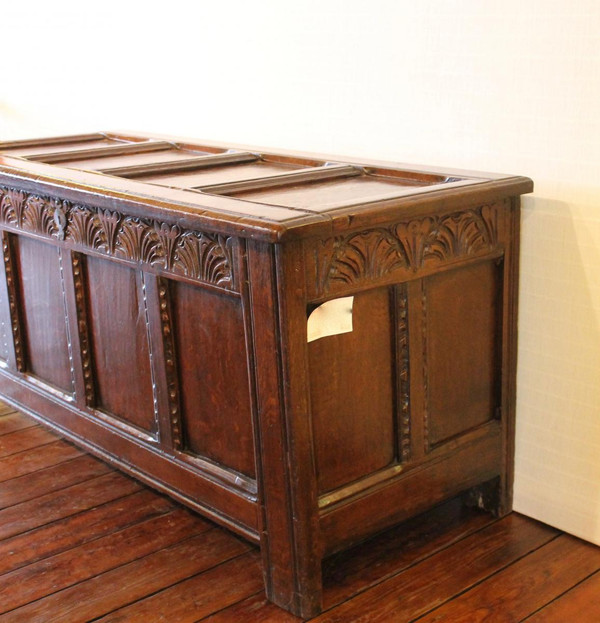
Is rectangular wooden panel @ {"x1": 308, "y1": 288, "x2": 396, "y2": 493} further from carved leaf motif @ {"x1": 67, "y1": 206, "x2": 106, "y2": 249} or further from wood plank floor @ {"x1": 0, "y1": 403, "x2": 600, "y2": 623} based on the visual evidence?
carved leaf motif @ {"x1": 67, "y1": 206, "x2": 106, "y2": 249}

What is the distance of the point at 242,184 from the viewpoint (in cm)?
237

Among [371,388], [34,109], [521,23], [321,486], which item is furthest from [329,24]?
[34,109]

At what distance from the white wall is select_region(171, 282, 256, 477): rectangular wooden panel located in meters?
0.79

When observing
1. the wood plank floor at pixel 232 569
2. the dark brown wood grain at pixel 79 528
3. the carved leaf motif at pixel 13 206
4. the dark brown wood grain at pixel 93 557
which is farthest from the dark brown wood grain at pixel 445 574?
the carved leaf motif at pixel 13 206

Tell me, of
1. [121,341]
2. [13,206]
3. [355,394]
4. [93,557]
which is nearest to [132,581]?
[93,557]

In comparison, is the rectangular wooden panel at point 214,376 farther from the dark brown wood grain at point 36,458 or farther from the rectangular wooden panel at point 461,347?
the dark brown wood grain at point 36,458

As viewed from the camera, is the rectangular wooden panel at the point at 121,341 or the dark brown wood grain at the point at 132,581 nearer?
the dark brown wood grain at the point at 132,581

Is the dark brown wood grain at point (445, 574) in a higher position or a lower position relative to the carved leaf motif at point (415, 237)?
lower

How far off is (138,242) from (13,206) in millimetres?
683

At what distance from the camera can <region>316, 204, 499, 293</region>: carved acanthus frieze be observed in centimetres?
196

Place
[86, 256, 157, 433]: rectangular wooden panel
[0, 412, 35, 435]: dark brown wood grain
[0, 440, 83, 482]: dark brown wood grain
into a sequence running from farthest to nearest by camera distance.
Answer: [0, 412, 35, 435]: dark brown wood grain < [0, 440, 83, 482]: dark brown wood grain < [86, 256, 157, 433]: rectangular wooden panel

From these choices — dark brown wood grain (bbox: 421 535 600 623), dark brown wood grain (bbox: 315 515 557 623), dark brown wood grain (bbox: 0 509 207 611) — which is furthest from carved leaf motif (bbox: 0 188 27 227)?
dark brown wood grain (bbox: 421 535 600 623)

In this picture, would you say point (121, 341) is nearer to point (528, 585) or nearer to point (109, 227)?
point (109, 227)

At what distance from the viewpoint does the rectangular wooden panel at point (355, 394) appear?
80.7 inches
